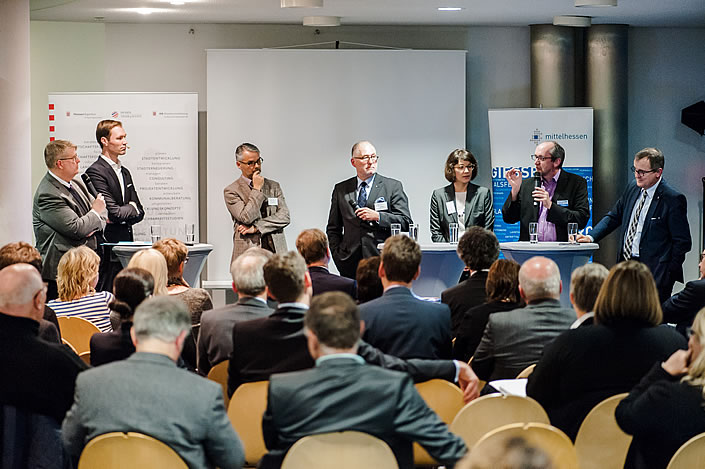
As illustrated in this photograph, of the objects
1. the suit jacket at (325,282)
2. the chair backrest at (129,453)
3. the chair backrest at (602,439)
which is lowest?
the chair backrest at (602,439)

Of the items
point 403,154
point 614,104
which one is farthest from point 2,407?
point 614,104

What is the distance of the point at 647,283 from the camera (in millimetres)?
3451

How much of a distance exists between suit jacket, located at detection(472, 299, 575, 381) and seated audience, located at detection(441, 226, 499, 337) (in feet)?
2.70

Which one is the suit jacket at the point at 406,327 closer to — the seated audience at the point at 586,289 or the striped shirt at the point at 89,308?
the seated audience at the point at 586,289

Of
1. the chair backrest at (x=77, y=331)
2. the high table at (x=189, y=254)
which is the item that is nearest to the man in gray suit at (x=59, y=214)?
the high table at (x=189, y=254)

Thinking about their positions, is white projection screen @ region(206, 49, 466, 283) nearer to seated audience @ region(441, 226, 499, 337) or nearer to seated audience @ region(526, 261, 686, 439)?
seated audience @ region(441, 226, 499, 337)

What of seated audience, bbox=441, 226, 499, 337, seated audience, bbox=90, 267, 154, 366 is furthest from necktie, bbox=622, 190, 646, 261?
seated audience, bbox=90, 267, 154, 366

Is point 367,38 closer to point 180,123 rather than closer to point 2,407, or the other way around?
point 180,123

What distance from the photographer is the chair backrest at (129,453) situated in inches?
105

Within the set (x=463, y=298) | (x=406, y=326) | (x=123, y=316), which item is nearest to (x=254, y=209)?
(x=463, y=298)

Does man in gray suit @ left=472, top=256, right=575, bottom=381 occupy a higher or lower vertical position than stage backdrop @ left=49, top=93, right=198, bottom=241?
lower

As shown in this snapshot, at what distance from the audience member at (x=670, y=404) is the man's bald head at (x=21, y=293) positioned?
2.14 metres

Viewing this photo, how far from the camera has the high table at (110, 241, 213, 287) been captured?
6.90 m

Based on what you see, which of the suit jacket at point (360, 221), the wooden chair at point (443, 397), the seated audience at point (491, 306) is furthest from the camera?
the suit jacket at point (360, 221)
